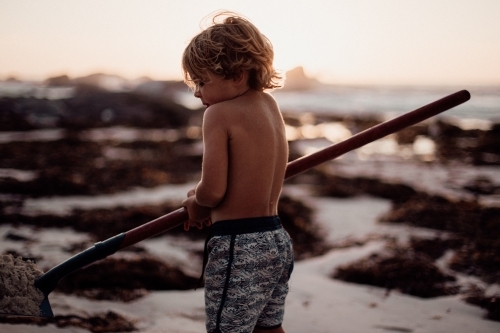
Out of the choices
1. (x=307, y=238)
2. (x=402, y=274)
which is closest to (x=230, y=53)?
(x=402, y=274)

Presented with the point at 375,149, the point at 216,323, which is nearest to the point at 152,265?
the point at 216,323

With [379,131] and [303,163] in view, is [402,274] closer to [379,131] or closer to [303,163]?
[379,131]

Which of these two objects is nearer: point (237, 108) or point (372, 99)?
point (237, 108)

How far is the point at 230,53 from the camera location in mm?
1605

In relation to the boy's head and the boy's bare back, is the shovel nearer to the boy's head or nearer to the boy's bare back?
the boy's bare back

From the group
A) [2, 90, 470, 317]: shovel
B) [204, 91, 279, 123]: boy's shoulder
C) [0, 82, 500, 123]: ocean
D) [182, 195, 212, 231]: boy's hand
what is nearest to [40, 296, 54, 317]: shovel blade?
[2, 90, 470, 317]: shovel

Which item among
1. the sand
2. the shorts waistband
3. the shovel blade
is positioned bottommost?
the shovel blade

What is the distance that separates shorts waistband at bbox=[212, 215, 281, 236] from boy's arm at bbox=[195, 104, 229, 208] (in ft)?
0.39

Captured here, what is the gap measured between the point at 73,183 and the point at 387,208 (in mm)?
4116

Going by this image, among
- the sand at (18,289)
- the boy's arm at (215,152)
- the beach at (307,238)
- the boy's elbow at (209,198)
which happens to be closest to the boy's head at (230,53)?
the boy's arm at (215,152)

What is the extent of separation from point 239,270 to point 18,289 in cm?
120

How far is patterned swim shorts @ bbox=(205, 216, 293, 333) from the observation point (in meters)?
1.63

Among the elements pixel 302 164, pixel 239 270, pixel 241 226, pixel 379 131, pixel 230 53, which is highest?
pixel 230 53

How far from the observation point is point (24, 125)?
13.3m
